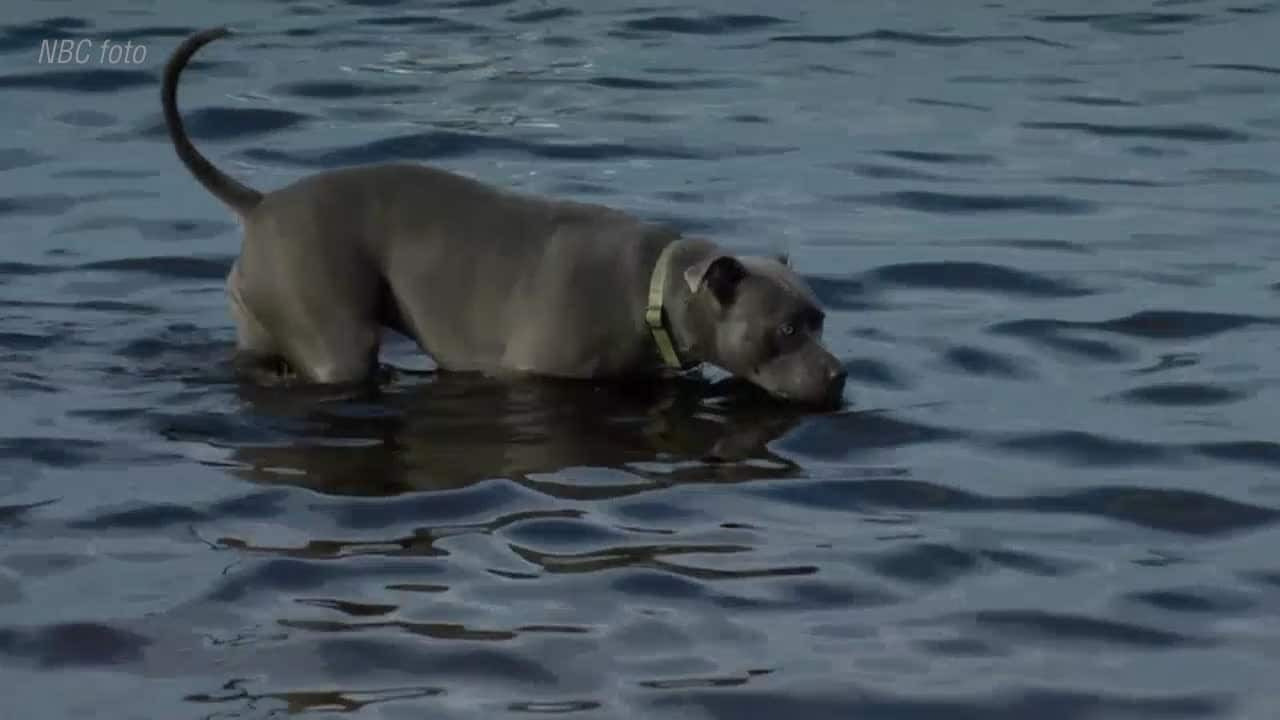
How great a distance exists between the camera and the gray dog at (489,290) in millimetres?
9180

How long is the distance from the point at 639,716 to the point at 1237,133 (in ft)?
31.3

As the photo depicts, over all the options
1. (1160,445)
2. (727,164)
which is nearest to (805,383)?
(1160,445)

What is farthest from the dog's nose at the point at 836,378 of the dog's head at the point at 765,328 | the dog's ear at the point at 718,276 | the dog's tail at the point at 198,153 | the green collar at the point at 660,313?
the dog's tail at the point at 198,153

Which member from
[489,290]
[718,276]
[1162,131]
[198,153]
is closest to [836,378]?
[718,276]

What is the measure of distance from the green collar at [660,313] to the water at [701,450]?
197 millimetres

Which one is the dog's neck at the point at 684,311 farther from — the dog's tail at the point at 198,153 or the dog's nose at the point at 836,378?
the dog's tail at the point at 198,153

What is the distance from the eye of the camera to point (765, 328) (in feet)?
30.0

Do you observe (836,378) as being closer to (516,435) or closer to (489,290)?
(516,435)

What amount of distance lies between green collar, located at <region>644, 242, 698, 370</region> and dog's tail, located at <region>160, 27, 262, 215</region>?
142cm

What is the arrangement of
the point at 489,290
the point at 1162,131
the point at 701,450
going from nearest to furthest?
the point at 701,450 → the point at 489,290 → the point at 1162,131

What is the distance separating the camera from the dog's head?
9109 mm

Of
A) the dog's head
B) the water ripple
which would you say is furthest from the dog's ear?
the water ripple

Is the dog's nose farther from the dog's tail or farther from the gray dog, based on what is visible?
the dog's tail

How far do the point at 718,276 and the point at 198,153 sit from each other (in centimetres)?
188
